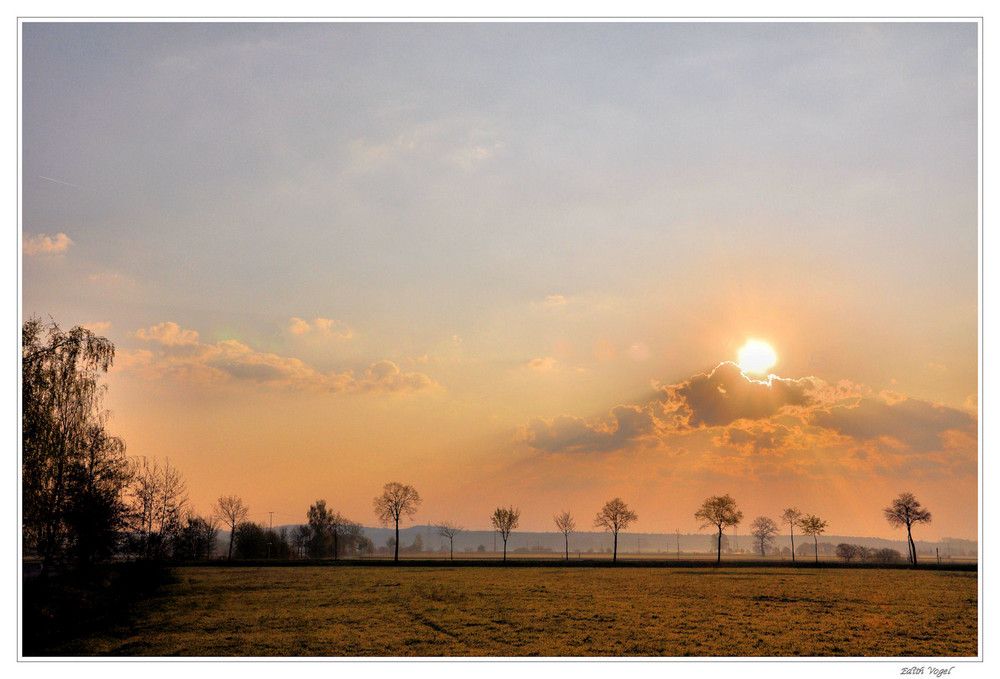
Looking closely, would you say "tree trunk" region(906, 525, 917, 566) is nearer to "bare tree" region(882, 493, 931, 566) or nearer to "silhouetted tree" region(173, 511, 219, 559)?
"bare tree" region(882, 493, 931, 566)

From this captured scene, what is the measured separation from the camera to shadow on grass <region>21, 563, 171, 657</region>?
80.0 feet

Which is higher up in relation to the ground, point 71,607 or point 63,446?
point 63,446

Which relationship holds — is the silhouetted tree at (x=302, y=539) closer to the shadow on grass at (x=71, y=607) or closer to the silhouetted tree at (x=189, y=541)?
the silhouetted tree at (x=189, y=541)

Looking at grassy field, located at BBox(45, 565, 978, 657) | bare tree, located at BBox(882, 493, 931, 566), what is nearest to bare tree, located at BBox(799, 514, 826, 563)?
bare tree, located at BBox(882, 493, 931, 566)

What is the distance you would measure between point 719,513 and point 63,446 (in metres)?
99.7

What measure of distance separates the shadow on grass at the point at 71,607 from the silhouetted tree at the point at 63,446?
1.32m

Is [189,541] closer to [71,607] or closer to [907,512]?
[71,607]

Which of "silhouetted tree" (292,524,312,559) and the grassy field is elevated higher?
the grassy field

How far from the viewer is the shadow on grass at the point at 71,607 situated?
24.4 m

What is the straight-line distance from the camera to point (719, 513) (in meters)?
110

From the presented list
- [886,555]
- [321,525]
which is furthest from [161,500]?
[886,555]

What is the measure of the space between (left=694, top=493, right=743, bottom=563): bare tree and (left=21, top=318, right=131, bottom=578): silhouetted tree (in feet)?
302
